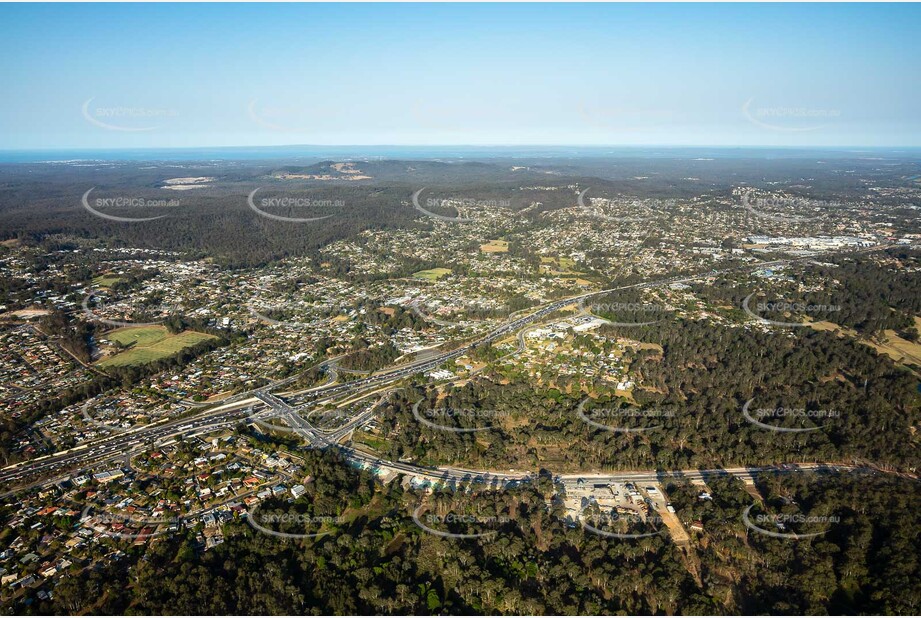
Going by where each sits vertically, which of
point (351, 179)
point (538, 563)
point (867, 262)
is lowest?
point (538, 563)

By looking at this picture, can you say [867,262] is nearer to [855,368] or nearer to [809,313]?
[809,313]

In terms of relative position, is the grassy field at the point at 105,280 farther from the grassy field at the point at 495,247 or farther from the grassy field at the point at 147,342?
the grassy field at the point at 495,247

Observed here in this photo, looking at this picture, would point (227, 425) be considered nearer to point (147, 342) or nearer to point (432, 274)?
point (147, 342)

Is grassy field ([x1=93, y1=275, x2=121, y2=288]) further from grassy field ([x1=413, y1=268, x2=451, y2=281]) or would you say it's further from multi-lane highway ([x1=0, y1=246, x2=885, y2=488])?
multi-lane highway ([x1=0, y1=246, x2=885, y2=488])

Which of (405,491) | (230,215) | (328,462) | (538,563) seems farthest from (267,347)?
(230,215)

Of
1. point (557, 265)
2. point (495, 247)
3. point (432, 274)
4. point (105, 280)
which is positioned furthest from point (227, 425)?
point (495, 247)

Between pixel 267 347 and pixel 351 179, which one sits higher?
pixel 351 179

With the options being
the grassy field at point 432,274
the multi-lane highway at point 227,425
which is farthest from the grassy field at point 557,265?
the multi-lane highway at point 227,425
